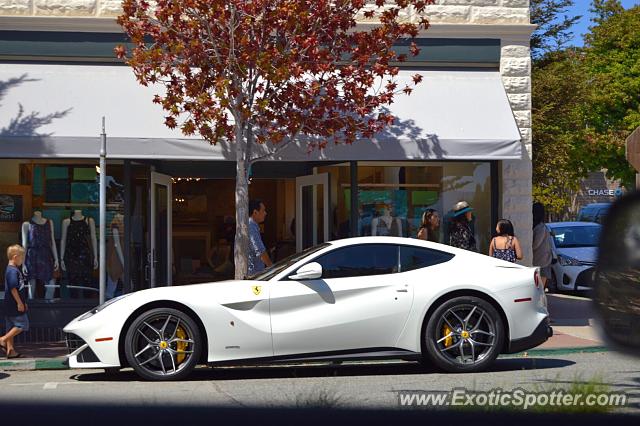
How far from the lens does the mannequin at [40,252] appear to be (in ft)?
47.7

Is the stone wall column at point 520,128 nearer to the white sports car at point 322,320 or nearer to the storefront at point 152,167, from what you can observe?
the storefront at point 152,167

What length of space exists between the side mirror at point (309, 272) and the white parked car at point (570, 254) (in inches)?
551

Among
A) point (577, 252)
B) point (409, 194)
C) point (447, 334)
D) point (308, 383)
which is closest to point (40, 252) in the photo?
point (409, 194)

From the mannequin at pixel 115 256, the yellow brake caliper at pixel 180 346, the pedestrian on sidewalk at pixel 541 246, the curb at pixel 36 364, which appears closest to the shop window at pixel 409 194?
the pedestrian on sidewalk at pixel 541 246

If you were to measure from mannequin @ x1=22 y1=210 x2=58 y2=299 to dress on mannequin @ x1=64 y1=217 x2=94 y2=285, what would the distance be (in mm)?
208

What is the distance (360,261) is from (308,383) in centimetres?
137

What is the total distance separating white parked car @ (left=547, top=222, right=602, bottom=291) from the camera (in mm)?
23281

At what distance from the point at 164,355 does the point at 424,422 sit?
430 cm

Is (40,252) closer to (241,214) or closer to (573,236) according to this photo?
(241,214)

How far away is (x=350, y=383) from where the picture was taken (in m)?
9.20

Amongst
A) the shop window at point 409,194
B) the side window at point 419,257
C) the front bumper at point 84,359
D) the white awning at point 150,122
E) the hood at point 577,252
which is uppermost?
the white awning at point 150,122

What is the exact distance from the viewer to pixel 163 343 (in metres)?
9.46

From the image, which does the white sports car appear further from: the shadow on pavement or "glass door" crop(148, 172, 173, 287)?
"glass door" crop(148, 172, 173, 287)

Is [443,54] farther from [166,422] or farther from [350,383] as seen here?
[166,422]
